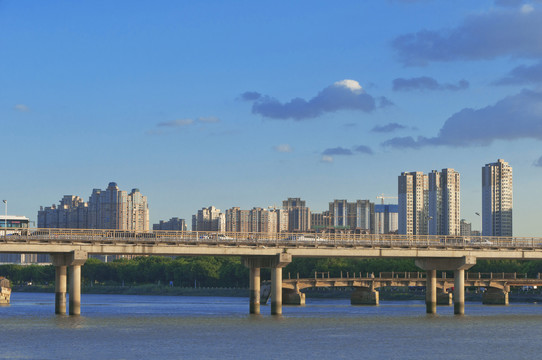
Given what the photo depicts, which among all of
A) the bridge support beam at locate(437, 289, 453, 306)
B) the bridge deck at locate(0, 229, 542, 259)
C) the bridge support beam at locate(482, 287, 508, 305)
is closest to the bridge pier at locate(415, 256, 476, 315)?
the bridge deck at locate(0, 229, 542, 259)

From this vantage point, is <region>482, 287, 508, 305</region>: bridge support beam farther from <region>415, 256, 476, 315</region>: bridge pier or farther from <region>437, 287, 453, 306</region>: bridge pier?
<region>415, 256, 476, 315</region>: bridge pier

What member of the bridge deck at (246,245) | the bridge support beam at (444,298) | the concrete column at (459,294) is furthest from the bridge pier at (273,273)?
the bridge support beam at (444,298)

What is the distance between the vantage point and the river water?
71.3 m

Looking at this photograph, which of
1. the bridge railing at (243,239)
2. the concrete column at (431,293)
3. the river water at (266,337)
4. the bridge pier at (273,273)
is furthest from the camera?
the concrete column at (431,293)

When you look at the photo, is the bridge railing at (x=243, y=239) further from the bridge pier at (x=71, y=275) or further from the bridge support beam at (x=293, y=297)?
the bridge support beam at (x=293, y=297)

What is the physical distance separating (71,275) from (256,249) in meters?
20.9

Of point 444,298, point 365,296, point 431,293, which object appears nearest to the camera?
point 431,293

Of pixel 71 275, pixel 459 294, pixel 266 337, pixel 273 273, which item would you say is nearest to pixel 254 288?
pixel 273 273

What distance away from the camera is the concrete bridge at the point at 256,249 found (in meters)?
104

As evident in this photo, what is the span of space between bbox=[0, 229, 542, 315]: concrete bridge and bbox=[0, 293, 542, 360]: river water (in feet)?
16.0

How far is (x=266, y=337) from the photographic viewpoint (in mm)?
83562

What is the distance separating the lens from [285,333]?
88062 millimetres

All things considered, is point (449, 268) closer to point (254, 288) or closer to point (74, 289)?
point (254, 288)

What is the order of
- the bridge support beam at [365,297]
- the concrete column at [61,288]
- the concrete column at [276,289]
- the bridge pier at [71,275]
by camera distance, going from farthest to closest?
the bridge support beam at [365,297] → the concrete column at [276,289] → the concrete column at [61,288] → the bridge pier at [71,275]
